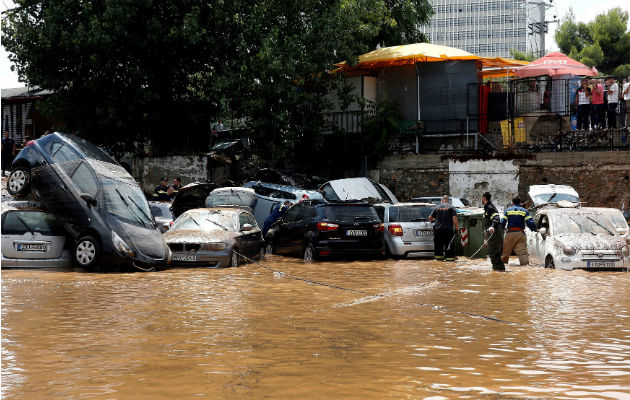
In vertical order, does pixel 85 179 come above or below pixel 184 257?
above

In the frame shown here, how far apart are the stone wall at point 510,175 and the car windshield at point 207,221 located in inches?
503

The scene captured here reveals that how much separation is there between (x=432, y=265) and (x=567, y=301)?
6558 mm

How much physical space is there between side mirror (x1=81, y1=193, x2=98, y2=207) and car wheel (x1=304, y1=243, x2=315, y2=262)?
5531 mm

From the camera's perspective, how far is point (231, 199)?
78.7 ft

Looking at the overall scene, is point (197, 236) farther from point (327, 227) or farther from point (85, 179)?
point (327, 227)

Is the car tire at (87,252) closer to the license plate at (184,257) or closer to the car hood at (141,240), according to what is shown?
the car hood at (141,240)

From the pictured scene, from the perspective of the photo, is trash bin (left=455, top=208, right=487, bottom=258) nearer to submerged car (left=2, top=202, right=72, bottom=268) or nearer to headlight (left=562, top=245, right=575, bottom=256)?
headlight (left=562, top=245, right=575, bottom=256)

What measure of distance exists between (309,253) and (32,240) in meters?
6.74

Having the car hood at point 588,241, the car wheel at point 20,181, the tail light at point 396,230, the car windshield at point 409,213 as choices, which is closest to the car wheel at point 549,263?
the car hood at point 588,241

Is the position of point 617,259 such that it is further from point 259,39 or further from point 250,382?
point 259,39

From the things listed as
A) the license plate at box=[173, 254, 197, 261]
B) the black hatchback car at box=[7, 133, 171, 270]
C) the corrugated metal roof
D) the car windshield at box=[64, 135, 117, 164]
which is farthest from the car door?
the corrugated metal roof

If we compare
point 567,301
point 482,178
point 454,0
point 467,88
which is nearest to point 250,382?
point 567,301

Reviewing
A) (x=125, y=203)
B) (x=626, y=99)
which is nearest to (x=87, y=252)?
(x=125, y=203)

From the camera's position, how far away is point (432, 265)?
19.0 m
